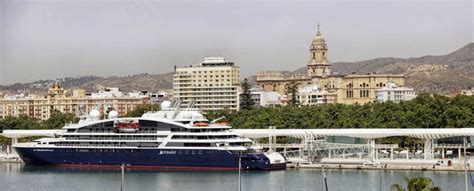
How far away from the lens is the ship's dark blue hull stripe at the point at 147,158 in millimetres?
47531

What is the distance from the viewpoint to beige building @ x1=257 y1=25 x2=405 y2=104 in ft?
342

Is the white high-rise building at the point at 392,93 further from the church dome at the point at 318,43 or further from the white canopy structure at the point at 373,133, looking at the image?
the white canopy structure at the point at 373,133

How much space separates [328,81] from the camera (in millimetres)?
110125

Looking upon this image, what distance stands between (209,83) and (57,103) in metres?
16.9

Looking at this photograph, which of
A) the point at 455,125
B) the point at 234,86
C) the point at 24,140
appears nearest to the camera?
the point at 455,125

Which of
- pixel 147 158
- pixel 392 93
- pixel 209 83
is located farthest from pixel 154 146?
pixel 209 83

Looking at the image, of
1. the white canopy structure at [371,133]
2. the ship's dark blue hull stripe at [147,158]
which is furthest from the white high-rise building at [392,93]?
the ship's dark blue hull stripe at [147,158]

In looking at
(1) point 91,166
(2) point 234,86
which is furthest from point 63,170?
Result: (2) point 234,86

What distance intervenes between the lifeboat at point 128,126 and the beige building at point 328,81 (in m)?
53.7

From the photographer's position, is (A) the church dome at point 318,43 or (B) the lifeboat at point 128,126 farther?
(A) the church dome at point 318,43

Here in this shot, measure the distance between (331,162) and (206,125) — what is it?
625cm

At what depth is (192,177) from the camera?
44.4 meters

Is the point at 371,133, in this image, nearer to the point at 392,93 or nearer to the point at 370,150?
the point at 370,150

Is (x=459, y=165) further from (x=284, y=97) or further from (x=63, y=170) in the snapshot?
(x=284, y=97)
